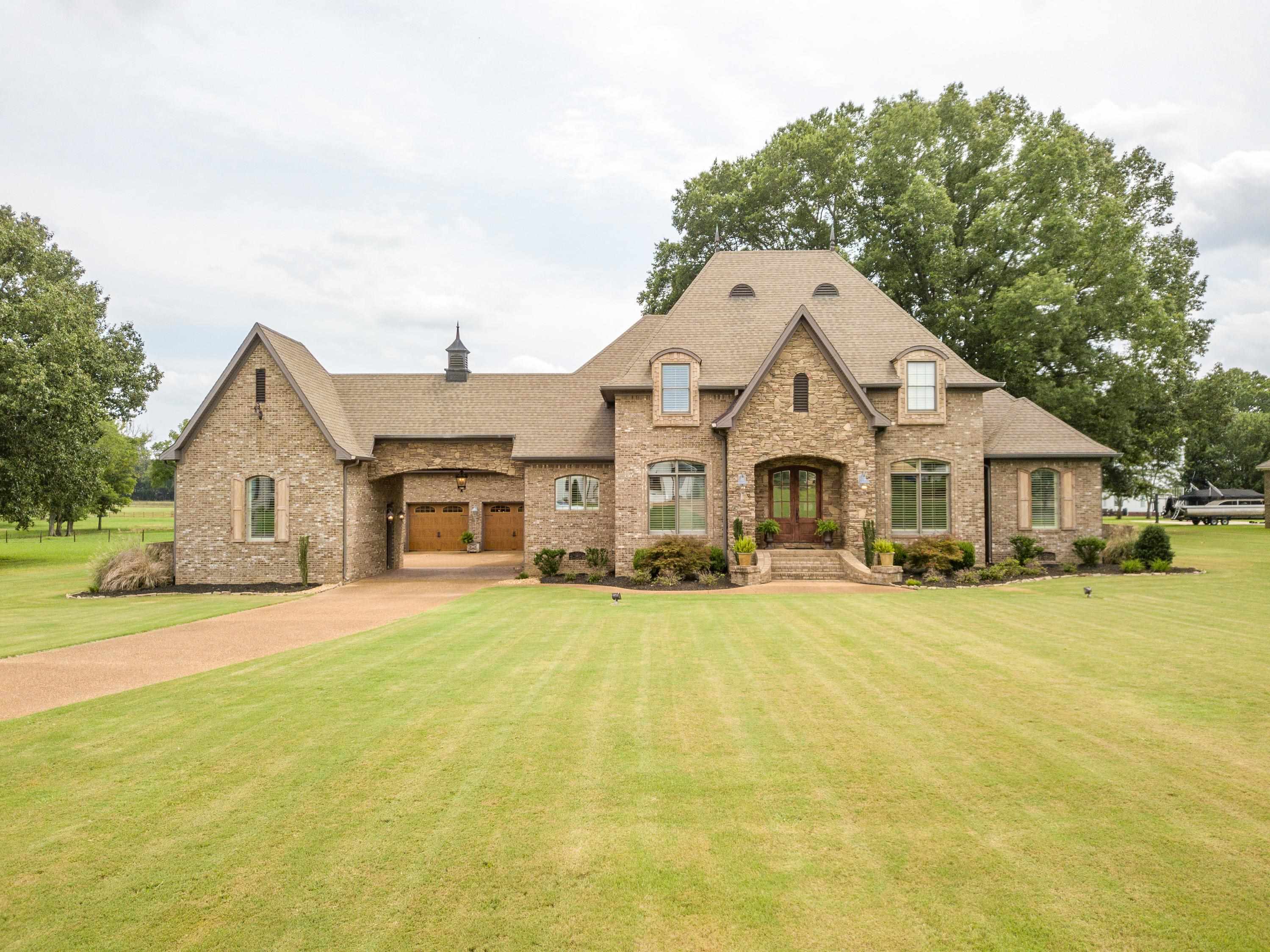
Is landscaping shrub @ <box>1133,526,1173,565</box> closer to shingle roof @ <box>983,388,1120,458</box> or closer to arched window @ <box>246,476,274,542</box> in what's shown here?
shingle roof @ <box>983,388,1120,458</box>

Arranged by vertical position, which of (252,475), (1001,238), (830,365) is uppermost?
(1001,238)

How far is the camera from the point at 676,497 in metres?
22.0

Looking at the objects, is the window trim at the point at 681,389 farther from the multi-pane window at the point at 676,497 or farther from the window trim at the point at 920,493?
the window trim at the point at 920,493

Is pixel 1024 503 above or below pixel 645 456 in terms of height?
below

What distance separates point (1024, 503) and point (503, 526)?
25773 millimetres

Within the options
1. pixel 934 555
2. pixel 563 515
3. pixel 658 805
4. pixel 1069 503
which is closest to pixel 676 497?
pixel 563 515

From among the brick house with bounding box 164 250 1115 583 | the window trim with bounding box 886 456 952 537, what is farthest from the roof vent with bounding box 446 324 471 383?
the window trim with bounding box 886 456 952 537

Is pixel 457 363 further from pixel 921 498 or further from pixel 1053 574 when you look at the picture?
pixel 1053 574

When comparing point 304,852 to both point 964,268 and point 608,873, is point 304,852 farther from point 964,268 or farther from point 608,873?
point 964,268

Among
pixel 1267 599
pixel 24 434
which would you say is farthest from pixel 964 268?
pixel 24 434

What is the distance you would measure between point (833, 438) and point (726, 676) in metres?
13.7

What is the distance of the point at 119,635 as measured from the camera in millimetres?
12469

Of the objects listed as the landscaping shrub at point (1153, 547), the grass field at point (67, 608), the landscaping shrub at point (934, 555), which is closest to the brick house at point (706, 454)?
the landscaping shrub at point (934, 555)

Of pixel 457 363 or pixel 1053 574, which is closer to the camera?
pixel 1053 574
